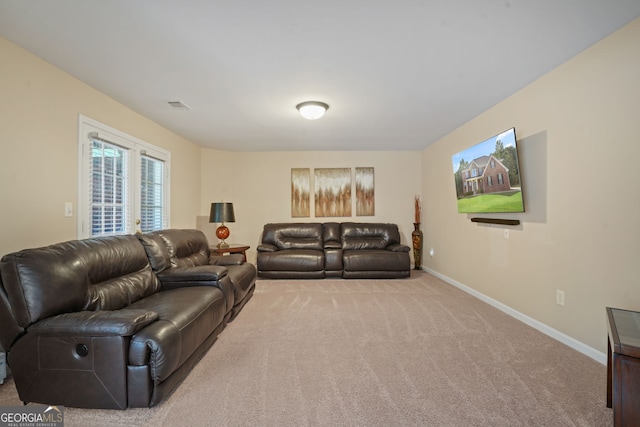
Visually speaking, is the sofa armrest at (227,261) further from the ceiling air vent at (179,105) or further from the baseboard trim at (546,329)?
the baseboard trim at (546,329)

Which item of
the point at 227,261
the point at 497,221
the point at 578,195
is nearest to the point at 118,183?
the point at 227,261

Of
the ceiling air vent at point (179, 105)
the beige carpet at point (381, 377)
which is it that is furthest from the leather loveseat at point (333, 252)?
the ceiling air vent at point (179, 105)

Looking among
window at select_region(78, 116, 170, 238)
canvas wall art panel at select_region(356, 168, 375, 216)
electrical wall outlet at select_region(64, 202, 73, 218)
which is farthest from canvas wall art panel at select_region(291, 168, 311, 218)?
electrical wall outlet at select_region(64, 202, 73, 218)

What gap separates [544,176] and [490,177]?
63cm

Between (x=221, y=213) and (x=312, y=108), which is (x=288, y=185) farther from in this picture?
(x=312, y=108)

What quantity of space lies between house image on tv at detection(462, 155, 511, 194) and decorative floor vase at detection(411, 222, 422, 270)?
1.92 m

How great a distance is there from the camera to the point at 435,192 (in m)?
5.30

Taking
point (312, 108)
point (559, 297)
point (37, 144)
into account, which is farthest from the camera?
point (312, 108)

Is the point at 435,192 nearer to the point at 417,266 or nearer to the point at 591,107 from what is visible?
the point at 417,266

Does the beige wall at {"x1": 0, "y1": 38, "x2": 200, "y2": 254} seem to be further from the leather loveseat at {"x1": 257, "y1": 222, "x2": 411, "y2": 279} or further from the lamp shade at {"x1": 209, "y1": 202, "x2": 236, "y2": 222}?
the leather loveseat at {"x1": 257, "y1": 222, "x2": 411, "y2": 279}

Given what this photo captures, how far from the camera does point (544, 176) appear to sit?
2.74m

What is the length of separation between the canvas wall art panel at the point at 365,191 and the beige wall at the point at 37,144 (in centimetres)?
426

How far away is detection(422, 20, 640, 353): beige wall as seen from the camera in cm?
204

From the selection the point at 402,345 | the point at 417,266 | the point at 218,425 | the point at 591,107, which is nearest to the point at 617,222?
the point at 591,107
